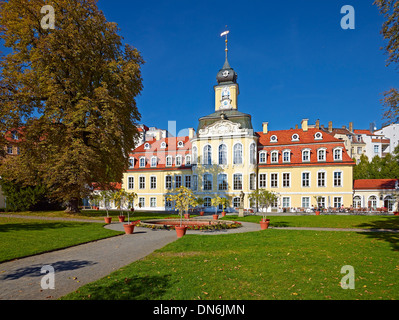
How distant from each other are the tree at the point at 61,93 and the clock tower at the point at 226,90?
850 inches

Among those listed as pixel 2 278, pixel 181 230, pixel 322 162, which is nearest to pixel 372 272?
pixel 181 230

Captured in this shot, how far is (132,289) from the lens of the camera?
21.3 feet

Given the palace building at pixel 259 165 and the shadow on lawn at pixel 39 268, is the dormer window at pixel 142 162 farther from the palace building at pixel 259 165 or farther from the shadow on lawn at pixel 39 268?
the shadow on lawn at pixel 39 268

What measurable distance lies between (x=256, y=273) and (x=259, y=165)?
33324 millimetres

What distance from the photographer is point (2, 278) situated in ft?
24.6

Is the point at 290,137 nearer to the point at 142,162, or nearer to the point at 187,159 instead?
the point at 187,159

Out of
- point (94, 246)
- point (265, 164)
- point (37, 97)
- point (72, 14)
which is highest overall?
point (72, 14)

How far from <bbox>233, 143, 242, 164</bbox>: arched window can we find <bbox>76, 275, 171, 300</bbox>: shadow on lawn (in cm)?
3232

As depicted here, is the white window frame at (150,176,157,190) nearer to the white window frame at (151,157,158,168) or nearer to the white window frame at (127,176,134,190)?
the white window frame at (151,157,158,168)

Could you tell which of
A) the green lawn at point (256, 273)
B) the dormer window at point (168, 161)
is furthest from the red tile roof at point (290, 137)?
the green lawn at point (256, 273)

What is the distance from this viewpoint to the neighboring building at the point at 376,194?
1435 inches

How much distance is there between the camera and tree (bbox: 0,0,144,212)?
21.5m
